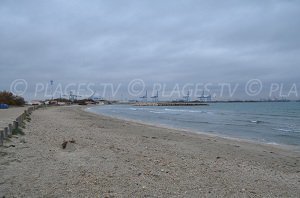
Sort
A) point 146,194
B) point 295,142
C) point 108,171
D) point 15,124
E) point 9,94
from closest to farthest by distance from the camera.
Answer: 1. point 146,194
2. point 108,171
3. point 15,124
4. point 295,142
5. point 9,94

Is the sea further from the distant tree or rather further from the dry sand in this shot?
the distant tree

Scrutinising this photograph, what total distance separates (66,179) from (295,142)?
1486cm

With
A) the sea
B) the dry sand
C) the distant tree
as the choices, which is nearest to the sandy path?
→ the dry sand

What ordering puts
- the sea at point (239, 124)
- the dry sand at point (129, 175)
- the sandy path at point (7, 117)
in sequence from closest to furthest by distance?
the dry sand at point (129, 175)
the sandy path at point (7, 117)
the sea at point (239, 124)

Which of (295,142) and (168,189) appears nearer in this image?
(168,189)

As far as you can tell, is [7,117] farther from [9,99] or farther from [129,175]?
[9,99]

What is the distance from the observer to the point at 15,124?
44.5ft

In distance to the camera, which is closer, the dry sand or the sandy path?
the dry sand

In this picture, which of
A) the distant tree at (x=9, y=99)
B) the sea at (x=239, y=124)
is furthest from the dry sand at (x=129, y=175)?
the distant tree at (x=9, y=99)

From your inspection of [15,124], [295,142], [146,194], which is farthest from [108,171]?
[295,142]

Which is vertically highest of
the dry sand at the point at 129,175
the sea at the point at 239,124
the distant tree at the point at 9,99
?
the distant tree at the point at 9,99

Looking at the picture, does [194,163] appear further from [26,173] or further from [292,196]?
[26,173]

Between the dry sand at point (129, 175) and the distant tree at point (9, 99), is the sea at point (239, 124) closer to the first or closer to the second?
the dry sand at point (129, 175)

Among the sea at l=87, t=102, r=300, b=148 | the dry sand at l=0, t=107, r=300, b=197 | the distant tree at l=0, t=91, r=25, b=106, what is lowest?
the sea at l=87, t=102, r=300, b=148
